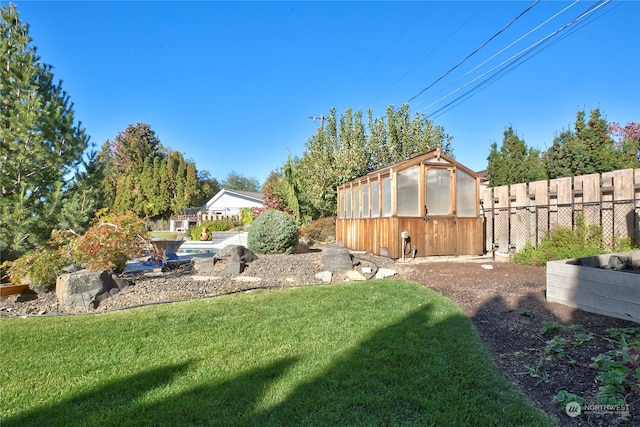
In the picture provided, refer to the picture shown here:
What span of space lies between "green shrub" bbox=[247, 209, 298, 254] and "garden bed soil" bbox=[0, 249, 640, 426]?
1.03m

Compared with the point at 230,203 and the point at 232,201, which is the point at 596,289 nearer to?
the point at 232,201

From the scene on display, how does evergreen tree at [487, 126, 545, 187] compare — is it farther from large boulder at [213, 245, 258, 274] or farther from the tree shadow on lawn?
the tree shadow on lawn

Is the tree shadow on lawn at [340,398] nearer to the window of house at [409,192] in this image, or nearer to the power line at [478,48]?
the window of house at [409,192]

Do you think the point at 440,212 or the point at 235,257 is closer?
the point at 235,257

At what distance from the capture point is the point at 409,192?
9.13m

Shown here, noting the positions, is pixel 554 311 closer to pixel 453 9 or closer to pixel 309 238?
pixel 453 9

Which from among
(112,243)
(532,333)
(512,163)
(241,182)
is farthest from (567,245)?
(241,182)

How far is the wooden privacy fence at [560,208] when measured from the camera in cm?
659

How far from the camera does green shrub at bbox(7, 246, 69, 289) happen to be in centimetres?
571

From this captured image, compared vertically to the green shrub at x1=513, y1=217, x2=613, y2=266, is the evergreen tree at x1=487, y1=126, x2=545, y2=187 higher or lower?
higher

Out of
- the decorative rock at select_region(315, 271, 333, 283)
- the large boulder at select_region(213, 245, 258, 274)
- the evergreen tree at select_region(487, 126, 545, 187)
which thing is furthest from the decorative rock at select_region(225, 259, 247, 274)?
the evergreen tree at select_region(487, 126, 545, 187)

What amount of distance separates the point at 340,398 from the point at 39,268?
5840 millimetres

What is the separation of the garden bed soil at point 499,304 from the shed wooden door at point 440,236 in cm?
39

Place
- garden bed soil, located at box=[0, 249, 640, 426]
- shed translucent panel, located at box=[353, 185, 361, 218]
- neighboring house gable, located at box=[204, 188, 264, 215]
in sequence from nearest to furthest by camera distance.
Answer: garden bed soil, located at box=[0, 249, 640, 426]
shed translucent panel, located at box=[353, 185, 361, 218]
neighboring house gable, located at box=[204, 188, 264, 215]
